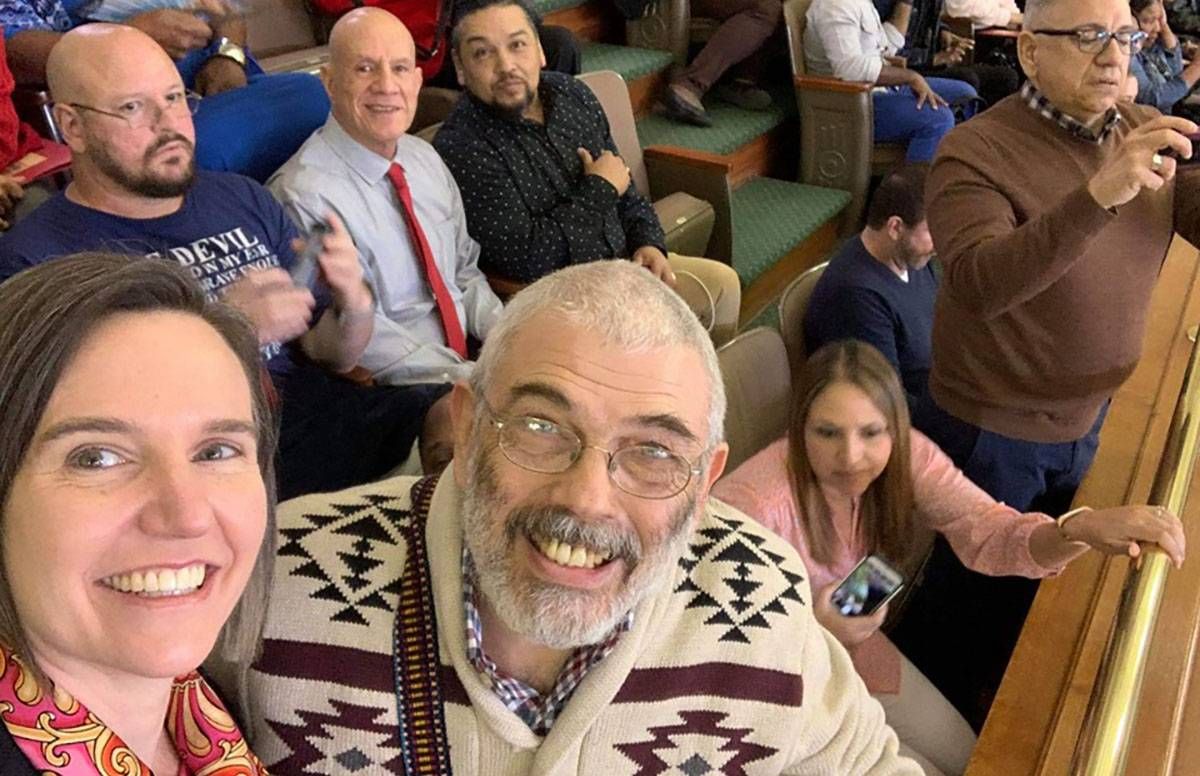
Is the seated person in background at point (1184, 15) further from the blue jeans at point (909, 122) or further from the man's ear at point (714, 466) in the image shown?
the man's ear at point (714, 466)

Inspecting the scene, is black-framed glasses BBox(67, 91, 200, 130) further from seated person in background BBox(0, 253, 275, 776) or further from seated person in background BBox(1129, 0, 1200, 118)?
seated person in background BBox(1129, 0, 1200, 118)

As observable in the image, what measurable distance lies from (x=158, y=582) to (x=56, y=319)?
200mm

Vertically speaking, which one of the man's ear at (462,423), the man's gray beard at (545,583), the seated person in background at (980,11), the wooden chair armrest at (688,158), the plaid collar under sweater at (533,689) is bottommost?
the seated person in background at (980,11)

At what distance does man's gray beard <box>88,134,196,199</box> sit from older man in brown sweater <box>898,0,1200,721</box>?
127 centimetres

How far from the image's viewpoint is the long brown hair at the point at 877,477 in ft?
5.46

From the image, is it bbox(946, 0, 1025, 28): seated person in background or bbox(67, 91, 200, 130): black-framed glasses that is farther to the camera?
bbox(946, 0, 1025, 28): seated person in background

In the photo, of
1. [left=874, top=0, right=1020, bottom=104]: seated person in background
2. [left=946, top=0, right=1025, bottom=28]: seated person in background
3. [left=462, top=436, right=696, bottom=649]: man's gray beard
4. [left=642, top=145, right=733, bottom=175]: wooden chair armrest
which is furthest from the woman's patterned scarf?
[left=946, top=0, right=1025, bottom=28]: seated person in background

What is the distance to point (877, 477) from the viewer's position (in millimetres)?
1699

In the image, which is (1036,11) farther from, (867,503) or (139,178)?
(139,178)

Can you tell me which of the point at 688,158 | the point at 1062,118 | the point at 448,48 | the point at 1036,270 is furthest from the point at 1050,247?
the point at 448,48

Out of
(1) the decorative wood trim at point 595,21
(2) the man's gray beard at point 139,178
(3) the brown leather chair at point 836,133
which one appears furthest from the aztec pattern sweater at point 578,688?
(1) the decorative wood trim at point 595,21

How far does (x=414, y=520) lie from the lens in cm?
105

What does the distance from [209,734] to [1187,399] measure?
151 centimetres

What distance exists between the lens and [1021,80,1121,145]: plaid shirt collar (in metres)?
1.62
